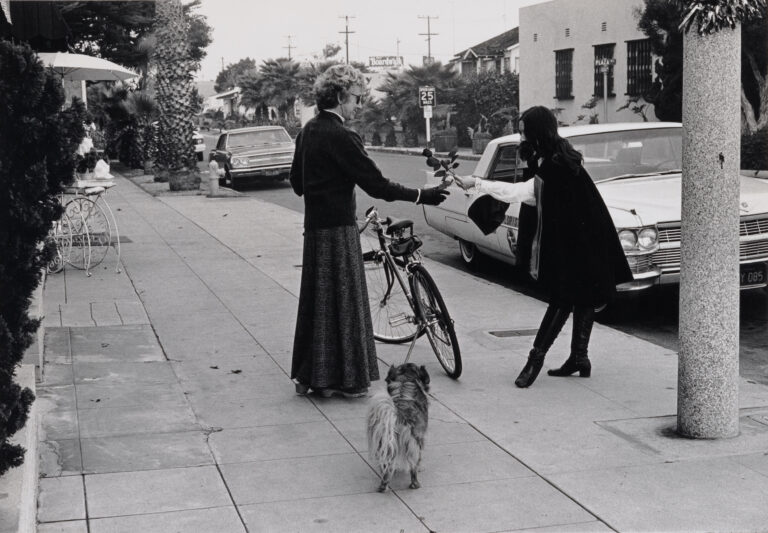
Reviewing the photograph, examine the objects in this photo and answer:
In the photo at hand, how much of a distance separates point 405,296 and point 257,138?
22.3 meters

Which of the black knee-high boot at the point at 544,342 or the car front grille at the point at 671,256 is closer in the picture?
the black knee-high boot at the point at 544,342

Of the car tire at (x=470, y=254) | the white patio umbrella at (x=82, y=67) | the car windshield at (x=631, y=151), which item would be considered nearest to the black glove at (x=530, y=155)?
the car windshield at (x=631, y=151)

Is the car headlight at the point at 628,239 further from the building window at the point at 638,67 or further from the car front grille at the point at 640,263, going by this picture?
the building window at the point at 638,67

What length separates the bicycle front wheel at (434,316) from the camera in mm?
7289

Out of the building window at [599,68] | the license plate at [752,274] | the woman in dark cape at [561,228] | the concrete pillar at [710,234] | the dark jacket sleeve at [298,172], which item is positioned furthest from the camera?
the building window at [599,68]

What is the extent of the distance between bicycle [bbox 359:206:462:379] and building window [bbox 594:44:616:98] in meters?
28.2

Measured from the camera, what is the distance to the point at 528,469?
539 cm

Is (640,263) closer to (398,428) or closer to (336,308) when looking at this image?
(336,308)

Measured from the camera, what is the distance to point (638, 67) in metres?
33.7

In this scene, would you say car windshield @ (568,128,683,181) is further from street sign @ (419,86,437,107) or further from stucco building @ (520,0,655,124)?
street sign @ (419,86,437,107)

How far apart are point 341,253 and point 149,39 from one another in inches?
1393

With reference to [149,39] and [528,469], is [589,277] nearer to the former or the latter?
[528,469]

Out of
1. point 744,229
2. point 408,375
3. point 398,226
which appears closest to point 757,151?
point 744,229

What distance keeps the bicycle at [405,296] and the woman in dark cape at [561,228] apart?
609 mm
